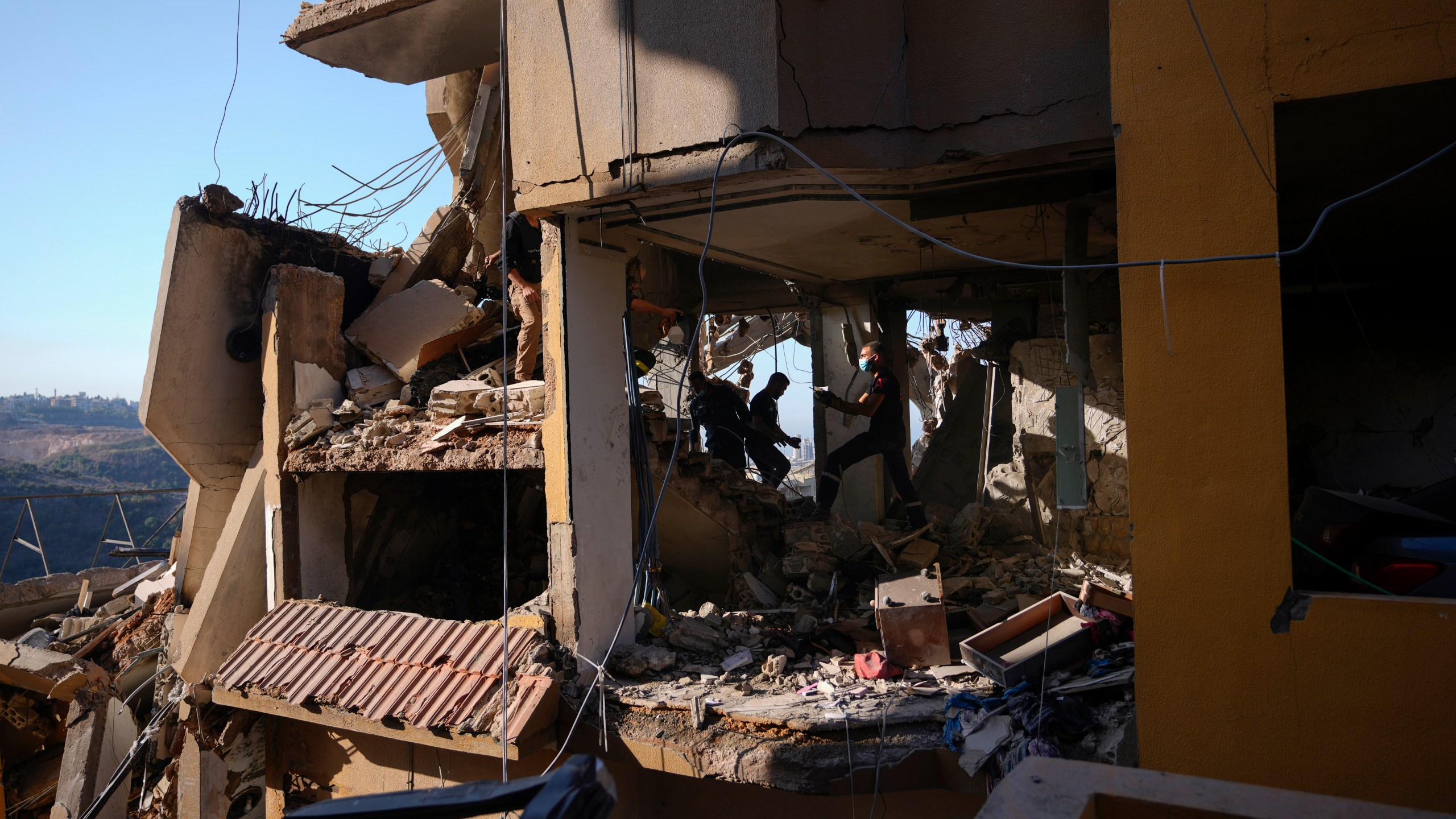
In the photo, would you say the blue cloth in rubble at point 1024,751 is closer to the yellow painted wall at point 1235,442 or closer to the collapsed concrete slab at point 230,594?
the yellow painted wall at point 1235,442

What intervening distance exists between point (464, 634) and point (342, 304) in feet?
14.6

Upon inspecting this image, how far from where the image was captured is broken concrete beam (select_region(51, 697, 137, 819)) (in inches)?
301

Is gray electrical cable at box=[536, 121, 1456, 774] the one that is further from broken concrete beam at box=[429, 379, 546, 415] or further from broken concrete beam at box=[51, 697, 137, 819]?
broken concrete beam at box=[51, 697, 137, 819]

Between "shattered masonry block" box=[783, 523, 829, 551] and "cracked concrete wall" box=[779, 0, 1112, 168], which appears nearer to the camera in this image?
"cracked concrete wall" box=[779, 0, 1112, 168]

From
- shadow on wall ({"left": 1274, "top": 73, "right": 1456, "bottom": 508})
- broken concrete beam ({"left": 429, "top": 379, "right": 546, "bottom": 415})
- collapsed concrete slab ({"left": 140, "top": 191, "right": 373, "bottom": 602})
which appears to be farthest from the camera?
collapsed concrete slab ({"left": 140, "top": 191, "right": 373, "bottom": 602})

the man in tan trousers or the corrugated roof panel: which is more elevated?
the man in tan trousers

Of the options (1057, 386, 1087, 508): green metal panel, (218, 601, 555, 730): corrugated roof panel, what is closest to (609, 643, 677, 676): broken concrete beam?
(218, 601, 555, 730): corrugated roof panel

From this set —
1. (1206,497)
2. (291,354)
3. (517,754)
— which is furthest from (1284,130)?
(291,354)

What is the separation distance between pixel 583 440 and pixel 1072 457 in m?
3.29

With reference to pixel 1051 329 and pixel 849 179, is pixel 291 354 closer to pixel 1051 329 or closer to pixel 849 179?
pixel 849 179

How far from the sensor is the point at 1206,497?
140 inches

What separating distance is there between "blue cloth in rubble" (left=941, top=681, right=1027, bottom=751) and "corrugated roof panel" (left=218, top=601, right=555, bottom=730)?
2581 millimetres

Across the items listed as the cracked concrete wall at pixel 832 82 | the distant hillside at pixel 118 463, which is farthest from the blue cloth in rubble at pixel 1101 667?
the distant hillside at pixel 118 463

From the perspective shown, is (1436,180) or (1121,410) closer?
(1436,180)
